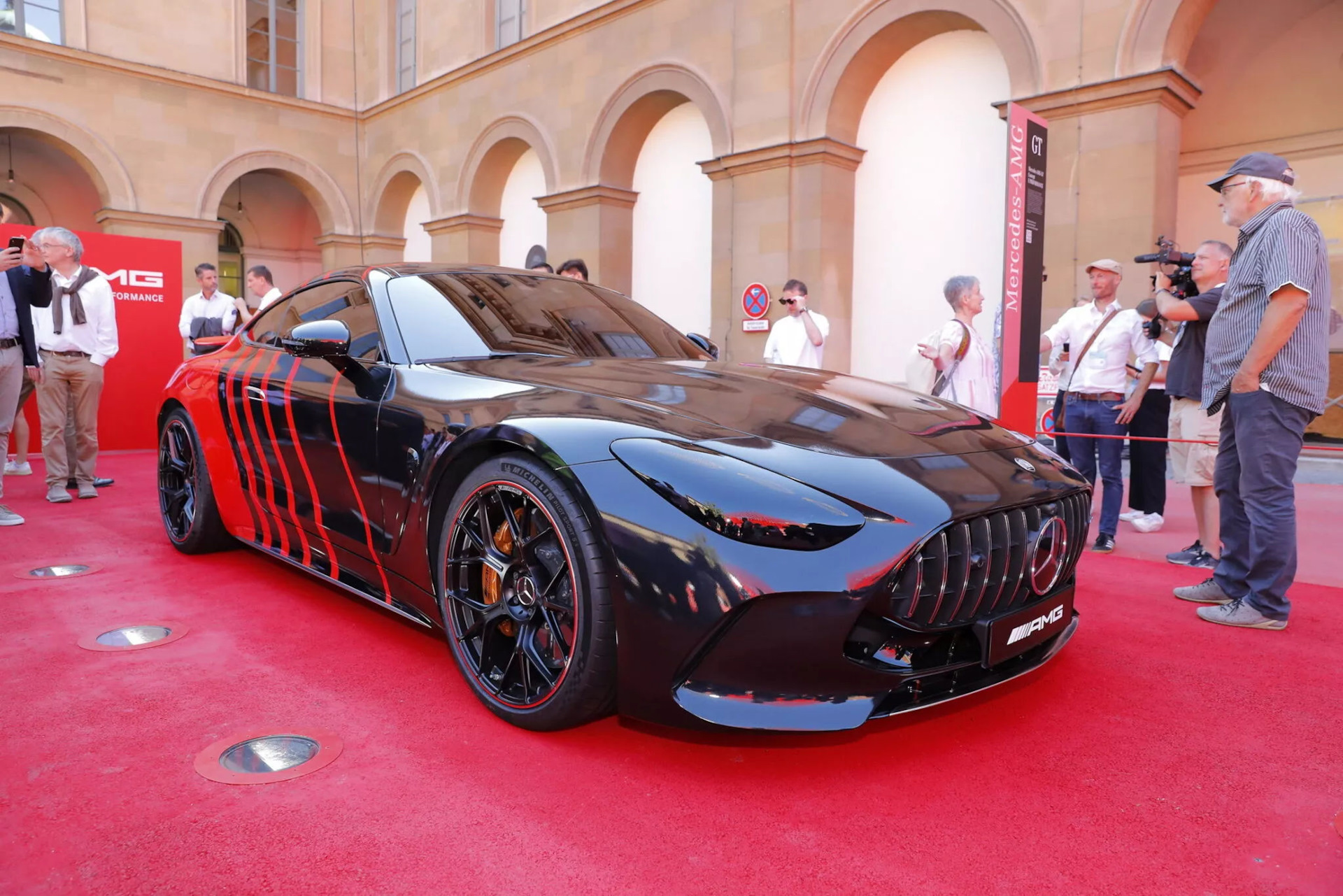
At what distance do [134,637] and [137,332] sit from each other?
7.45 m

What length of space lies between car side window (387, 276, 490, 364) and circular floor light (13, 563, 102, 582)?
88.1 inches

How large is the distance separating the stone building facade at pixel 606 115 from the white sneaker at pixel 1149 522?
3.16 m

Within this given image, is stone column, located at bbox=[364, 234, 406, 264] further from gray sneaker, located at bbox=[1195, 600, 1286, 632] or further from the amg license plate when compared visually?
the amg license plate

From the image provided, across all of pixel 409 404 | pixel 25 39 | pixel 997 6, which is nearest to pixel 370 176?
pixel 25 39

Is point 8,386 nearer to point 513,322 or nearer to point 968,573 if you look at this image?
point 513,322

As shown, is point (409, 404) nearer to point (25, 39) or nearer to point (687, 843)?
point (687, 843)

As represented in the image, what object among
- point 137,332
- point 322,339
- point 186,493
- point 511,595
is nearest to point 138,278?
point 137,332

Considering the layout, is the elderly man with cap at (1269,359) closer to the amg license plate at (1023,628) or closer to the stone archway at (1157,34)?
the amg license plate at (1023,628)

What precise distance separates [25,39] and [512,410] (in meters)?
18.3

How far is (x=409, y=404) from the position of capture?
2.96m

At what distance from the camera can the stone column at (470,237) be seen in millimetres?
17188

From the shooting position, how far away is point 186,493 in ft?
15.2

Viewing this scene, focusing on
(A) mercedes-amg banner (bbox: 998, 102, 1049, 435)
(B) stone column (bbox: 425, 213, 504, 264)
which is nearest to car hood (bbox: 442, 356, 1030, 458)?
(A) mercedes-amg banner (bbox: 998, 102, 1049, 435)

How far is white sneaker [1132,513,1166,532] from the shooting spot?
623 cm
